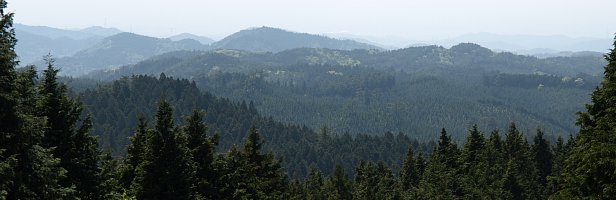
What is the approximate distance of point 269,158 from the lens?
34.2m

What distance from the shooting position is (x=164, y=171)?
21781 mm

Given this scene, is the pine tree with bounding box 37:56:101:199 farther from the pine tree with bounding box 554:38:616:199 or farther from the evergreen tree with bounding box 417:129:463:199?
the evergreen tree with bounding box 417:129:463:199

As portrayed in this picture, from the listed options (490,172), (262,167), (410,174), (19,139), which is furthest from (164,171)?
(410,174)

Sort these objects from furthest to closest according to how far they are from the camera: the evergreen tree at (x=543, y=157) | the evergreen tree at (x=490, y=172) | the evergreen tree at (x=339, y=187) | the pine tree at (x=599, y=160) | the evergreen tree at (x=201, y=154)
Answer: the evergreen tree at (x=339, y=187) → the evergreen tree at (x=543, y=157) → the evergreen tree at (x=490, y=172) → the evergreen tree at (x=201, y=154) → the pine tree at (x=599, y=160)

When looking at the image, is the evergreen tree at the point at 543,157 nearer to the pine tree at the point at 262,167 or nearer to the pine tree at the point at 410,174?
the pine tree at the point at 410,174

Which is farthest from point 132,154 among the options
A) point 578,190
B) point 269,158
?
point 578,190

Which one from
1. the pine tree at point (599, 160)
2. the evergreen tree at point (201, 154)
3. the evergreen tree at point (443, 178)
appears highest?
the pine tree at point (599, 160)

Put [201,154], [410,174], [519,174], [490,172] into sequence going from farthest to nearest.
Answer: [410,174], [519,174], [490,172], [201,154]

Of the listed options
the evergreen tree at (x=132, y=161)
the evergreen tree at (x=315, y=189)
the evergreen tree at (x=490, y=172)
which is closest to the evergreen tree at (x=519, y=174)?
the evergreen tree at (x=490, y=172)

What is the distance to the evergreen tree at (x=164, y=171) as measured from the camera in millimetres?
21766

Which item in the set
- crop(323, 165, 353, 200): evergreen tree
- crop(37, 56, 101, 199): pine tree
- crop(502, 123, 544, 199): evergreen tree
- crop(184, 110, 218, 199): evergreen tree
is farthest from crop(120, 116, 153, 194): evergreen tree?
crop(323, 165, 353, 200): evergreen tree

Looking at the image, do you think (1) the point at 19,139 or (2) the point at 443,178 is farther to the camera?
(2) the point at 443,178

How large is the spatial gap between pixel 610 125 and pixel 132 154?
23.0 metres

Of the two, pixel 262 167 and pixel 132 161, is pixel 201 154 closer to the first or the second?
pixel 132 161
